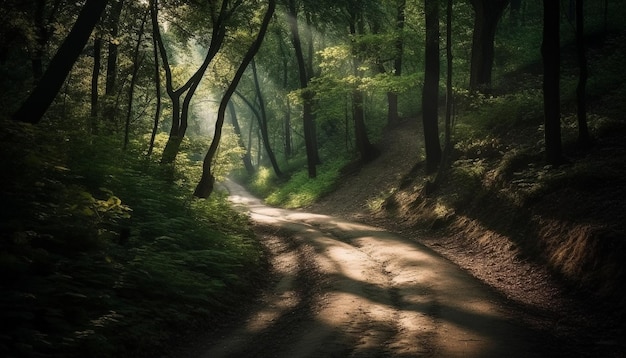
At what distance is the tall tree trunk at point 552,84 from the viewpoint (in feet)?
42.5

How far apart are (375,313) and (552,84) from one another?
918 centimetres

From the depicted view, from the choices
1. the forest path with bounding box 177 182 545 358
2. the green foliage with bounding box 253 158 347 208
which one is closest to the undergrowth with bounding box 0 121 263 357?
the forest path with bounding box 177 182 545 358

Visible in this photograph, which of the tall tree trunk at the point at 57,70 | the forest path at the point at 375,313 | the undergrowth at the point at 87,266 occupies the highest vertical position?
the tall tree trunk at the point at 57,70

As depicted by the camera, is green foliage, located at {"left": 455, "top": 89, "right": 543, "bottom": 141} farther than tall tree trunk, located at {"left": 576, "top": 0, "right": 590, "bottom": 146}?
Yes

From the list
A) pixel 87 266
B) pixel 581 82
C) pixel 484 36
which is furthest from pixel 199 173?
pixel 581 82

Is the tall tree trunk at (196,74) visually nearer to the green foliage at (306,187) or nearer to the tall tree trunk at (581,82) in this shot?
the green foliage at (306,187)

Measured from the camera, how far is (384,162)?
93.9 ft

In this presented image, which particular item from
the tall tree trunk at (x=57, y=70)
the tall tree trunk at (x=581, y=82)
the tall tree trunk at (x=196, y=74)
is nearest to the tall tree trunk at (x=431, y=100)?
the tall tree trunk at (x=581, y=82)

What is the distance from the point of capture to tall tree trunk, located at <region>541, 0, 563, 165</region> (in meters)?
13.0

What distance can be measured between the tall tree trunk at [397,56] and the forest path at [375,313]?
14848 mm

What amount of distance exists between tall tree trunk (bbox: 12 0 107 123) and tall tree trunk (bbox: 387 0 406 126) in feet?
52.7

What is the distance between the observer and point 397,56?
26938mm

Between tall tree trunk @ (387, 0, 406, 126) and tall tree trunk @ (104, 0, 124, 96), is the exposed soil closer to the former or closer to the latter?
tall tree trunk @ (387, 0, 406, 126)

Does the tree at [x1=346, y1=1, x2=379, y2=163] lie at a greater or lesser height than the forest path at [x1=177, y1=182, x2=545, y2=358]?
greater
